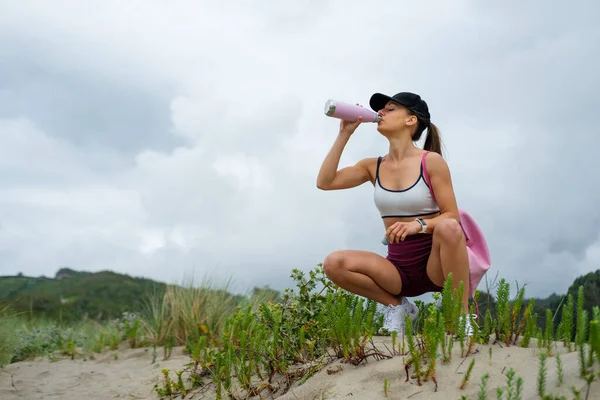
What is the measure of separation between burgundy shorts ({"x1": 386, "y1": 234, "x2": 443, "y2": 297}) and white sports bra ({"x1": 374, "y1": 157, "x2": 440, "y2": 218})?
7.7 inches

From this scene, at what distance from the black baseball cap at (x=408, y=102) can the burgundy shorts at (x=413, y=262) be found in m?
1.01

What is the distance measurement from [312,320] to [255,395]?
2.65 feet

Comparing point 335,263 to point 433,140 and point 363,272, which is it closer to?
Result: point 363,272

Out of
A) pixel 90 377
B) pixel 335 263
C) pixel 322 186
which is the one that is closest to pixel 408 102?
pixel 322 186

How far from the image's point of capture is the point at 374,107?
5.12 meters

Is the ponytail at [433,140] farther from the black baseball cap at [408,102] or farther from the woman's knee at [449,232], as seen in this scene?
the woman's knee at [449,232]

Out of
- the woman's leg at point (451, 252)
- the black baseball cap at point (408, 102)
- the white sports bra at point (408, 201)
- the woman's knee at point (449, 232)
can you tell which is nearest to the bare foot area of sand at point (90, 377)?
the white sports bra at point (408, 201)

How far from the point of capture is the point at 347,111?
485cm

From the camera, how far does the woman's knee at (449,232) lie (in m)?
4.32

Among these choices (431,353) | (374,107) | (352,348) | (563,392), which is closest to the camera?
(563,392)

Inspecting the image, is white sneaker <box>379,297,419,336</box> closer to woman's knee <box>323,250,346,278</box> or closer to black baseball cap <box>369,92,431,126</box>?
woman's knee <box>323,250,346,278</box>

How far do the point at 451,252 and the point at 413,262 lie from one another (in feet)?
1.54

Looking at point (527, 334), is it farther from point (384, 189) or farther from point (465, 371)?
point (384, 189)

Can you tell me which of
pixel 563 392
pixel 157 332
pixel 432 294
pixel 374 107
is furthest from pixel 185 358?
pixel 563 392
